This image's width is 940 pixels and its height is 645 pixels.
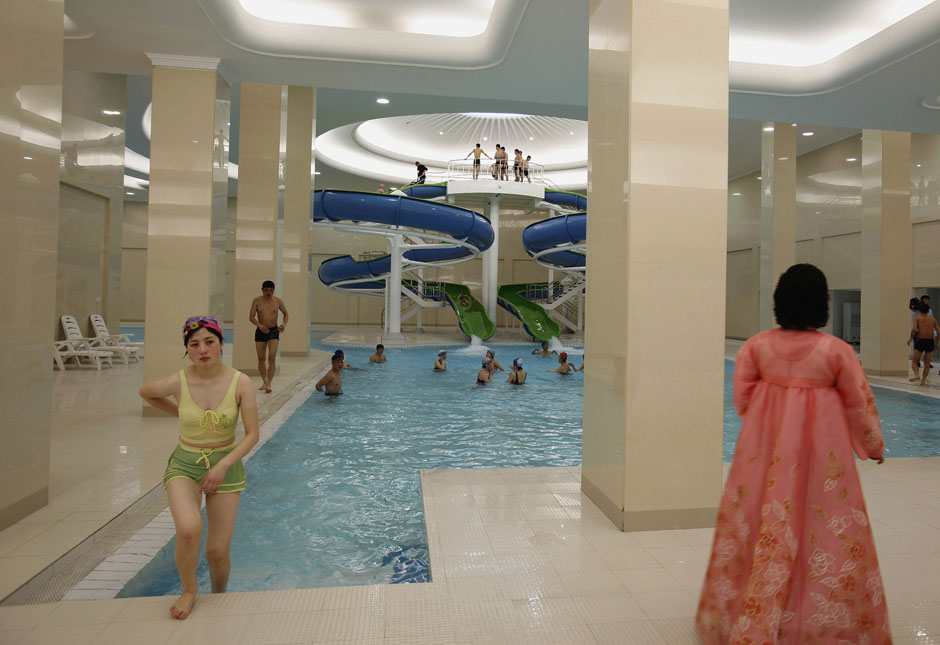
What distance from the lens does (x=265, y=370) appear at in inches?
321

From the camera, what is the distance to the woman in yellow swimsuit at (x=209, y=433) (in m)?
2.43

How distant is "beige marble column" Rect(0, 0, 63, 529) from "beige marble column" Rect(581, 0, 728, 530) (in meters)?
3.35

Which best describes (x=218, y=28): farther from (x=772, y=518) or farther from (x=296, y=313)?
(x=296, y=313)

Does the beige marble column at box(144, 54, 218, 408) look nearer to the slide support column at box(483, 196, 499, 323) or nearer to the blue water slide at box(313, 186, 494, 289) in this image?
the blue water slide at box(313, 186, 494, 289)

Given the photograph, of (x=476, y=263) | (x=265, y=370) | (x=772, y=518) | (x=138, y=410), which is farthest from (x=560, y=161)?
(x=772, y=518)

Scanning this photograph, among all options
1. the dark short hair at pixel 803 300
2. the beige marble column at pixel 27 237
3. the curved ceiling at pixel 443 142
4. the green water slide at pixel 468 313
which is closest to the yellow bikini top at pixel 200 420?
the beige marble column at pixel 27 237

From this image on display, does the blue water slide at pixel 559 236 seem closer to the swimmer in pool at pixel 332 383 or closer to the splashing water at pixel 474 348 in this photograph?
the splashing water at pixel 474 348

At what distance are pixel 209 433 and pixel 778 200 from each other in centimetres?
1299

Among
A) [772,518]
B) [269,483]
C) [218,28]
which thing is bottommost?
[269,483]

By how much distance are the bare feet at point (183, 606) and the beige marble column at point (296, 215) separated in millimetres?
9963

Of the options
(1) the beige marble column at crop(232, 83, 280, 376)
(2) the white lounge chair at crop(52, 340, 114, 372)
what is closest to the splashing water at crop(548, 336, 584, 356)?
(1) the beige marble column at crop(232, 83, 280, 376)

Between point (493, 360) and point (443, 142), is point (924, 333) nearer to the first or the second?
Result: point (493, 360)

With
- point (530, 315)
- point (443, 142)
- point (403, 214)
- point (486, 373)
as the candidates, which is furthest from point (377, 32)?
point (443, 142)

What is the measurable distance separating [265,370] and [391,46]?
4544mm
